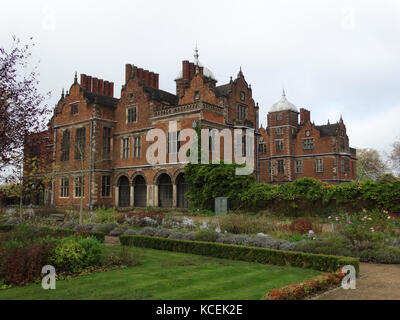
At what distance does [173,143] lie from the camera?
29.0 meters

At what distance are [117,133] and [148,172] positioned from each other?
586cm

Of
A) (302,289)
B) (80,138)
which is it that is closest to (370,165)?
(80,138)

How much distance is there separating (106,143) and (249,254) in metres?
26.1

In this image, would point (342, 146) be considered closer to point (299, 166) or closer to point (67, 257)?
point (299, 166)

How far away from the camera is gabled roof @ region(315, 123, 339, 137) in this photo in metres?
45.1

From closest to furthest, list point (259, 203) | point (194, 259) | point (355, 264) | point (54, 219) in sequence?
1. point (355, 264)
2. point (194, 259)
3. point (54, 219)
4. point (259, 203)

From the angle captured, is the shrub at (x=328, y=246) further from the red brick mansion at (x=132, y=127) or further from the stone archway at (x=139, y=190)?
the stone archway at (x=139, y=190)

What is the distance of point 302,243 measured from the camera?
36.9 feet

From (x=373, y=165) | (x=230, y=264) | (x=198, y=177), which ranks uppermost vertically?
(x=373, y=165)

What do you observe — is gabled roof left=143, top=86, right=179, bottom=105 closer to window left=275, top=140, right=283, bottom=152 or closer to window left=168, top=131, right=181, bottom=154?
window left=168, top=131, right=181, bottom=154

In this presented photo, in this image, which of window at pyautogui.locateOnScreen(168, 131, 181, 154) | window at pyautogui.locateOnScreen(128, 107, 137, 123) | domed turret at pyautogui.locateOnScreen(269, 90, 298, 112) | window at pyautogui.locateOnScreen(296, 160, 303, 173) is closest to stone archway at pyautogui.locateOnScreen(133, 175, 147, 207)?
window at pyautogui.locateOnScreen(128, 107, 137, 123)

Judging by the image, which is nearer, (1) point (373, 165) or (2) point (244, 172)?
(2) point (244, 172)
